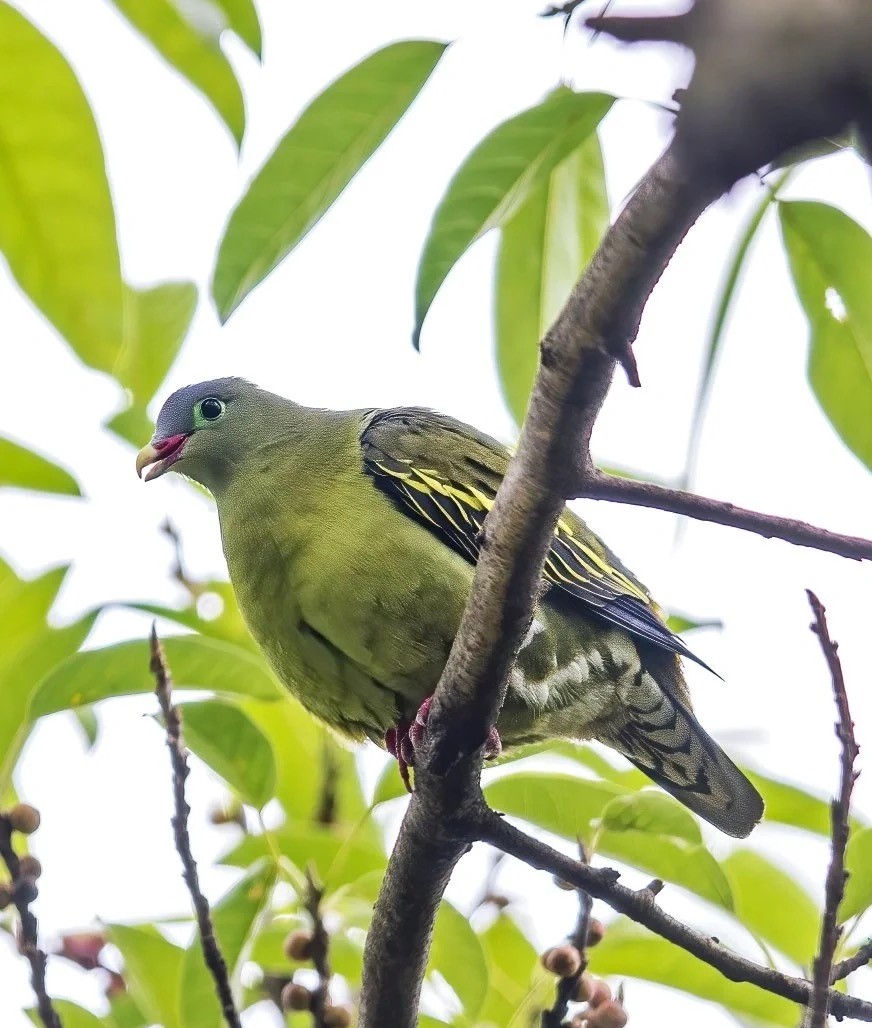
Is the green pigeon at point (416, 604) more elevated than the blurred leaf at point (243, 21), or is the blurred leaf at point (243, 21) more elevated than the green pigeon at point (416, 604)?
the blurred leaf at point (243, 21)

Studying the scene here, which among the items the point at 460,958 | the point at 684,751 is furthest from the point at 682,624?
the point at 460,958

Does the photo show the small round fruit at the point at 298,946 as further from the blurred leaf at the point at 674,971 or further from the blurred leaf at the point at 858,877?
the blurred leaf at the point at 858,877

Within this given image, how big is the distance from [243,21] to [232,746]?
1468 mm

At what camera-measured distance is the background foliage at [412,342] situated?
6.71ft

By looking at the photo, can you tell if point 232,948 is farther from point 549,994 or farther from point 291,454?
point 291,454

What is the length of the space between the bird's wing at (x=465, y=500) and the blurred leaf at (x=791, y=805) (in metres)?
0.42

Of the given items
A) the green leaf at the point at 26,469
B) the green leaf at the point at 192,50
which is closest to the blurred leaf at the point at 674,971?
the green leaf at the point at 26,469

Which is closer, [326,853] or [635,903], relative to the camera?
[635,903]

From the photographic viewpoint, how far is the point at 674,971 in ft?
9.02

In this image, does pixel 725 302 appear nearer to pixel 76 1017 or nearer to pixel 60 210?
pixel 60 210

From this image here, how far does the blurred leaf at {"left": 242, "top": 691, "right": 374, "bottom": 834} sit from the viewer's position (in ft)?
11.0

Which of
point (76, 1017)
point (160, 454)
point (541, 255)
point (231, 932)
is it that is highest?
point (541, 255)

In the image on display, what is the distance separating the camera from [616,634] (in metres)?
3.26

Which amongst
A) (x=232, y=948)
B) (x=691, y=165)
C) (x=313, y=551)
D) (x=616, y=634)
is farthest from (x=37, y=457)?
(x=691, y=165)
